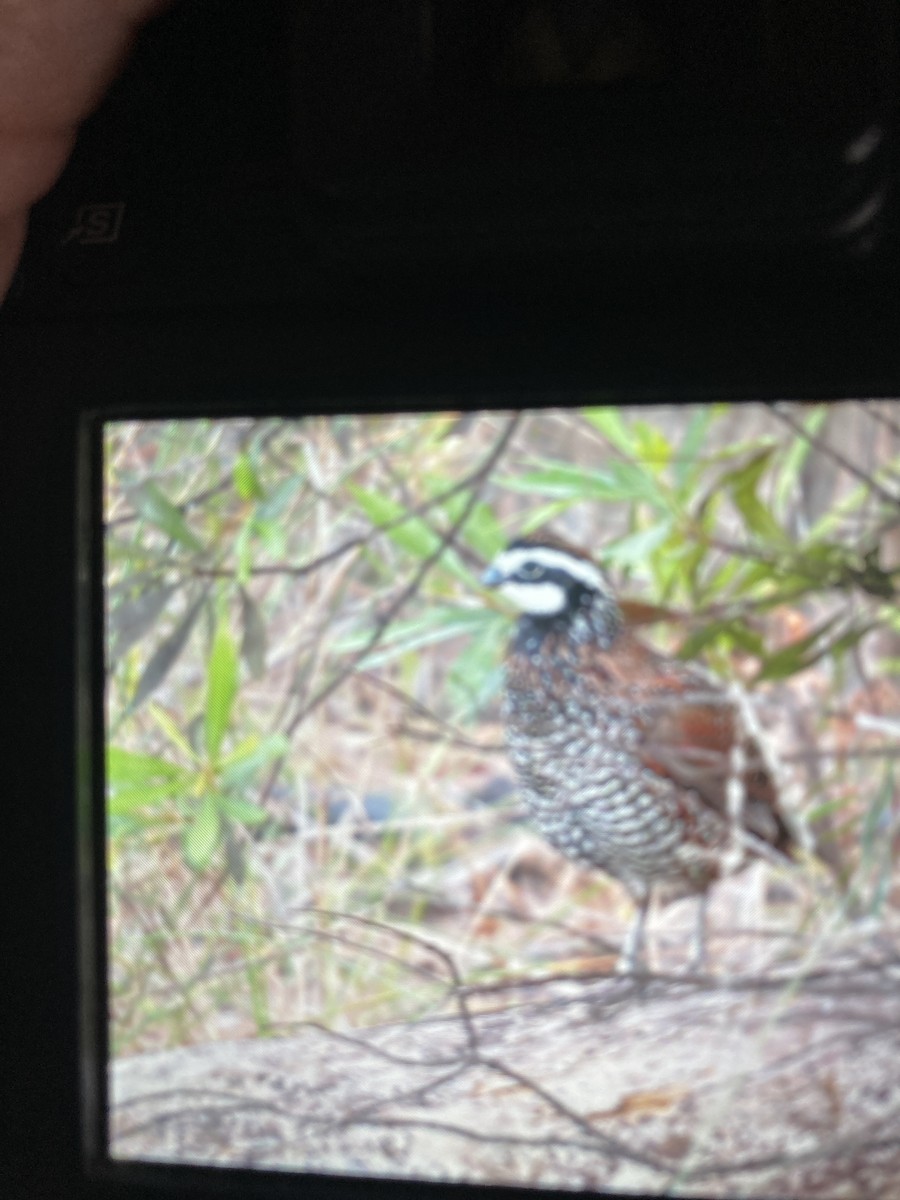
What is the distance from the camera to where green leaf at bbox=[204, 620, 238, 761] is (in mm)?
919

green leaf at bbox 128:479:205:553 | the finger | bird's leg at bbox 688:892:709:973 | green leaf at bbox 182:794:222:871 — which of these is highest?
the finger

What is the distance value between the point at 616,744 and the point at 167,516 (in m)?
0.39

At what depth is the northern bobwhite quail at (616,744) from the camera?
2.90 ft

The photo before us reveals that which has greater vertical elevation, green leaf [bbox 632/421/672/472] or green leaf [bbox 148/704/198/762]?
green leaf [bbox 632/421/672/472]

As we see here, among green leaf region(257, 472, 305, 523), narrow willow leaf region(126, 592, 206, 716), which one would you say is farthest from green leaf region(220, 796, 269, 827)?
green leaf region(257, 472, 305, 523)

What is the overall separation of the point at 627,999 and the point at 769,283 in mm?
534

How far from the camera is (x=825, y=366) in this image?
2.79 ft

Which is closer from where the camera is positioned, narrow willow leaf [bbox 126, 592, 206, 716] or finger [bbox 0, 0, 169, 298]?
finger [bbox 0, 0, 169, 298]

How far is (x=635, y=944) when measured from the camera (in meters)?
0.88

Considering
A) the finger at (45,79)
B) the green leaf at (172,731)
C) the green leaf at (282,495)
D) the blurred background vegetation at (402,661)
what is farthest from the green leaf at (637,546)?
the finger at (45,79)

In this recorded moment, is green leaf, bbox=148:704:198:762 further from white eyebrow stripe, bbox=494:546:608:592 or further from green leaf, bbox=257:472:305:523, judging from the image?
white eyebrow stripe, bbox=494:546:608:592

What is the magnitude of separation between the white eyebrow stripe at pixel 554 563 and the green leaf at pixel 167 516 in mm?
236

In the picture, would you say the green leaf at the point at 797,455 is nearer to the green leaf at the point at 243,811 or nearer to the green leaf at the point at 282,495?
the green leaf at the point at 282,495

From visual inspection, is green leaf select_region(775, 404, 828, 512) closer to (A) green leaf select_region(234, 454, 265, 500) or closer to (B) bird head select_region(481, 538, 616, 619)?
(B) bird head select_region(481, 538, 616, 619)
